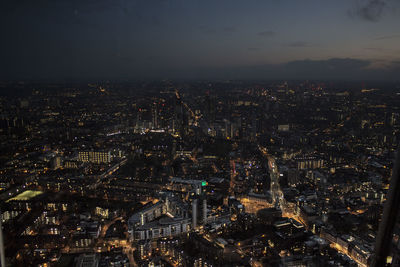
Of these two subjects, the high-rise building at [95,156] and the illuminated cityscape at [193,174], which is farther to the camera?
the high-rise building at [95,156]

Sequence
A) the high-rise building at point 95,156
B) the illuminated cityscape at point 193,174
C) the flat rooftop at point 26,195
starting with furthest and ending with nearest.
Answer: the high-rise building at point 95,156 < the flat rooftop at point 26,195 < the illuminated cityscape at point 193,174

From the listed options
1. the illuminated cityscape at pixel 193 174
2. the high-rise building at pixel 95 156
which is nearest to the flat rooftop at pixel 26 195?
the illuminated cityscape at pixel 193 174

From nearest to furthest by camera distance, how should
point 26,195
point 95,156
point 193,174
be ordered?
point 26,195 < point 193,174 < point 95,156

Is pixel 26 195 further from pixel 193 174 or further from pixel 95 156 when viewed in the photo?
pixel 193 174

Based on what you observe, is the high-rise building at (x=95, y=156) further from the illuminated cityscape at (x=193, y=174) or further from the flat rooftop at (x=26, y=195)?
the flat rooftop at (x=26, y=195)

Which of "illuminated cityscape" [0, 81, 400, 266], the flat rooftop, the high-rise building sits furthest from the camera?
the high-rise building

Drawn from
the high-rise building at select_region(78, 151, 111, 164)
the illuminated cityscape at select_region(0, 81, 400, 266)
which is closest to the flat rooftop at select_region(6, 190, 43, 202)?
the illuminated cityscape at select_region(0, 81, 400, 266)

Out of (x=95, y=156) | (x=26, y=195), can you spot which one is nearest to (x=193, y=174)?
(x=95, y=156)

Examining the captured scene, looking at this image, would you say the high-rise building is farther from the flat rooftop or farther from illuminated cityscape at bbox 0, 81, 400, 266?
the flat rooftop

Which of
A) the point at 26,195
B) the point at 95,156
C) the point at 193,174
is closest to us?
the point at 26,195

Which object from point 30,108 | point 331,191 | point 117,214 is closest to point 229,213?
point 117,214

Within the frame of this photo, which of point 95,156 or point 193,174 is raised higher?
point 95,156
